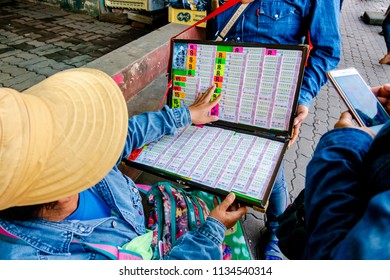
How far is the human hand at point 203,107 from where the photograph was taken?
1.47 meters

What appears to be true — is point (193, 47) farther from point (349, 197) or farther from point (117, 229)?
point (349, 197)

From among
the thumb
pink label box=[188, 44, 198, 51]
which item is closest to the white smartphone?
the thumb

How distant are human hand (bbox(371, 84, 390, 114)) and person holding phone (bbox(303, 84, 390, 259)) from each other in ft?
1.05

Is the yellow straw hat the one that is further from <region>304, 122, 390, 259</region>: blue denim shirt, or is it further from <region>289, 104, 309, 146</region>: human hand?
<region>289, 104, 309, 146</region>: human hand

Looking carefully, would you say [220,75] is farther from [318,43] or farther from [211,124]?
[318,43]

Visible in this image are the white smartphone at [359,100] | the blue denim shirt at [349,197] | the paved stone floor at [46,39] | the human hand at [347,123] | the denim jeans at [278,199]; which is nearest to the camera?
the blue denim shirt at [349,197]

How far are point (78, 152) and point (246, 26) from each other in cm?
116

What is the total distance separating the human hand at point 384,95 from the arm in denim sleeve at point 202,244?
762 millimetres

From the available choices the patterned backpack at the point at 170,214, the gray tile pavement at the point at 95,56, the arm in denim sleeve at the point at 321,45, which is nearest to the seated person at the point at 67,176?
the patterned backpack at the point at 170,214

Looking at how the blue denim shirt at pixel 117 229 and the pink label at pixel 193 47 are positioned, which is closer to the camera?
the blue denim shirt at pixel 117 229

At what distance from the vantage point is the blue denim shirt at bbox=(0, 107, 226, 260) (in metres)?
0.91

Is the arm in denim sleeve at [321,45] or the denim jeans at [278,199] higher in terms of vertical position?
the arm in denim sleeve at [321,45]

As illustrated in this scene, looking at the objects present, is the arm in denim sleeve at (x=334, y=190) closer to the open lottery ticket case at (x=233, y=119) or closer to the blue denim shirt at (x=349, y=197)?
the blue denim shirt at (x=349, y=197)

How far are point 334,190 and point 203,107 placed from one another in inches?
33.8
